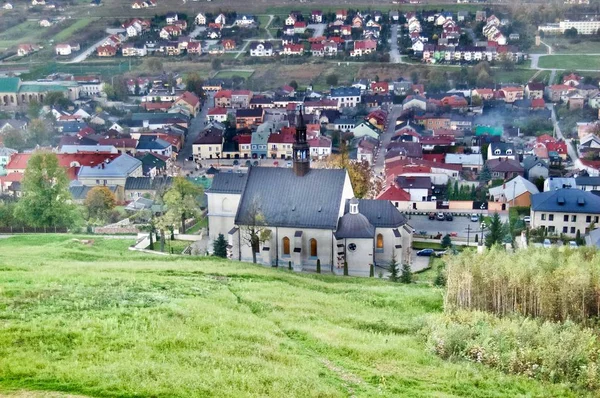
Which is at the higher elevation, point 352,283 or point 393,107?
point 393,107

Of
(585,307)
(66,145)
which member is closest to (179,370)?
(585,307)

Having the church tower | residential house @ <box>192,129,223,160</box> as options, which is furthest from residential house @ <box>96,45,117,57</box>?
the church tower

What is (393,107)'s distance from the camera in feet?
269

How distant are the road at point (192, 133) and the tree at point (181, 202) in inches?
850

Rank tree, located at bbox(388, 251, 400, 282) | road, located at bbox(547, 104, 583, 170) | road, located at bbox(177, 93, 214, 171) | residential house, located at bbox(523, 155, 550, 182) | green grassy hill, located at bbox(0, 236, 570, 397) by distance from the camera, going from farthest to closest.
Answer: road, located at bbox(177, 93, 214, 171) → road, located at bbox(547, 104, 583, 170) → residential house, located at bbox(523, 155, 550, 182) → tree, located at bbox(388, 251, 400, 282) → green grassy hill, located at bbox(0, 236, 570, 397)

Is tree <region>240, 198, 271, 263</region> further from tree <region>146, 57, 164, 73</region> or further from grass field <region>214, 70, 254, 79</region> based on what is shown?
tree <region>146, 57, 164, 73</region>

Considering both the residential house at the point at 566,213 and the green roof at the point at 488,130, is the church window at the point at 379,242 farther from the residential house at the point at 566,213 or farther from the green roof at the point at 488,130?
the green roof at the point at 488,130

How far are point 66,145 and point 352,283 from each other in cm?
4388

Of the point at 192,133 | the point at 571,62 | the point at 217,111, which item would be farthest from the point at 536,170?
the point at 571,62

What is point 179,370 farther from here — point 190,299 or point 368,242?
point 368,242

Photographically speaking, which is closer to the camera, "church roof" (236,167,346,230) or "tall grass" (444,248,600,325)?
"tall grass" (444,248,600,325)

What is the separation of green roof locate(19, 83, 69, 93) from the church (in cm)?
5978

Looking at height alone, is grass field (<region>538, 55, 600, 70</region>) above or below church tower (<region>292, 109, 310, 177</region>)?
above

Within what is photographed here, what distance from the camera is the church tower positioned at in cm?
3259
